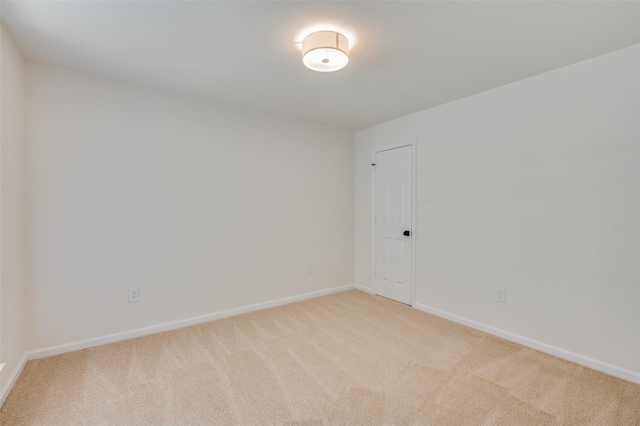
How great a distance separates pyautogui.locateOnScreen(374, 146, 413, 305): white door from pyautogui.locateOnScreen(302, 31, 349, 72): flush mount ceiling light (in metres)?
1.92

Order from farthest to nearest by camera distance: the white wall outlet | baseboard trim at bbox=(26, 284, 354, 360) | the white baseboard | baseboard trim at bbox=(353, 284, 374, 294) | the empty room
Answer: baseboard trim at bbox=(353, 284, 374, 294) → the white wall outlet → baseboard trim at bbox=(26, 284, 354, 360) → the white baseboard → the empty room

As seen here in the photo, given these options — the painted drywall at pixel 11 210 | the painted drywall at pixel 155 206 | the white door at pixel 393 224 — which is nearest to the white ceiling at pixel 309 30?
the painted drywall at pixel 11 210

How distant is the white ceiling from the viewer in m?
1.72

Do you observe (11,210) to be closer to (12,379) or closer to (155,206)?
(155,206)

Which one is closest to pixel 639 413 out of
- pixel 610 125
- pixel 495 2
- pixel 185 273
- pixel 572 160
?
pixel 572 160

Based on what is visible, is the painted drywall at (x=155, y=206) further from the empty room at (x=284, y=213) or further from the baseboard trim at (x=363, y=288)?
the baseboard trim at (x=363, y=288)

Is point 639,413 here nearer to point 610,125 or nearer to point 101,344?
point 610,125

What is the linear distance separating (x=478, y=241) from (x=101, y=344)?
12.0ft

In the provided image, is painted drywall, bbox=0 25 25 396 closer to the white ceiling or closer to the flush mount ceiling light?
the white ceiling

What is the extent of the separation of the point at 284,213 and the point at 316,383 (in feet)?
6.91

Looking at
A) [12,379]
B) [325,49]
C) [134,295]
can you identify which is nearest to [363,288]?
[134,295]

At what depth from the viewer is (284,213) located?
147 inches

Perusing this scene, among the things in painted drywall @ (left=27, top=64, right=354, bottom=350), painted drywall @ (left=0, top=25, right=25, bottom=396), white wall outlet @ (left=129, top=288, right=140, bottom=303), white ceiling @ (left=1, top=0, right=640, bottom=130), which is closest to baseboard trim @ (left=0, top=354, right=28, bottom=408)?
painted drywall @ (left=0, top=25, right=25, bottom=396)

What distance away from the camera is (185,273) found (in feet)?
9.95
